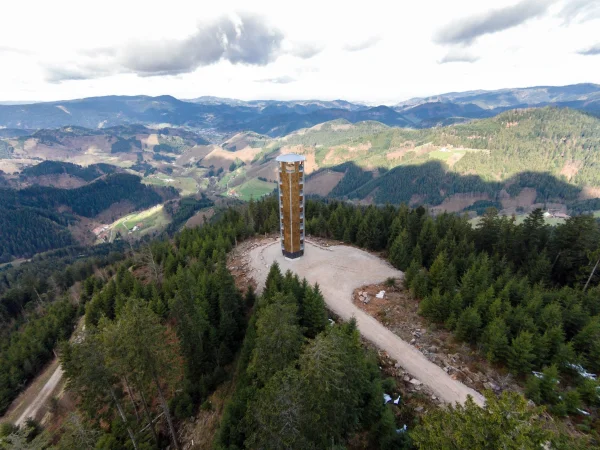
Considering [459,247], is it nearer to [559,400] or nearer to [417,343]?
[417,343]

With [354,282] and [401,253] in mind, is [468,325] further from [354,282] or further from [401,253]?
[401,253]

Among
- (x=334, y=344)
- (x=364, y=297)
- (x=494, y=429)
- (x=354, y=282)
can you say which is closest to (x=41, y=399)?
(x=354, y=282)

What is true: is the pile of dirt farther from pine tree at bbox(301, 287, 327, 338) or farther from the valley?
pine tree at bbox(301, 287, 327, 338)

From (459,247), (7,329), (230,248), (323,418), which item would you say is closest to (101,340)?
(323,418)

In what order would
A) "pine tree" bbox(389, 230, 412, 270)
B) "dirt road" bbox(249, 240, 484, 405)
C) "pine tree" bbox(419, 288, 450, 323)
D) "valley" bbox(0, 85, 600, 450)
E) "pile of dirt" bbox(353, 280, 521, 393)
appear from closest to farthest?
"valley" bbox(0, 85, 600, 450) → "pile of dirt" bbox(353, 280, 521, 393) → "dirt road" bbox(249, 240, 484, 405) → "pine tree" bbox(419, 288, 450, 323) → "pine tree" bbox(389, 230, 412, 270)

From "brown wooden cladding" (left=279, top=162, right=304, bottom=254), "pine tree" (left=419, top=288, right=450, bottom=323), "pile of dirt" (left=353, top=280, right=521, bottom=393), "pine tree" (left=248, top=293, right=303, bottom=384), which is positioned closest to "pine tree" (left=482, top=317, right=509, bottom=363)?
"pile of dirt" (left=353, top=280, right=521, bottom=393)

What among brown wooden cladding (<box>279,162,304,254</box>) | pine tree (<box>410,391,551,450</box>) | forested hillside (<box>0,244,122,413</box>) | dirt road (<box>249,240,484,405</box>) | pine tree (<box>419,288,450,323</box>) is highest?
pine tree (<box>410,391,551,450</box>)

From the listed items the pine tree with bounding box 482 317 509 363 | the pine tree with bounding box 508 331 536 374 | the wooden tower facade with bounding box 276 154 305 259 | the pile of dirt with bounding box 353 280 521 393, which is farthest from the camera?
the wooden tower facade with bounding box 276 154 305 259
